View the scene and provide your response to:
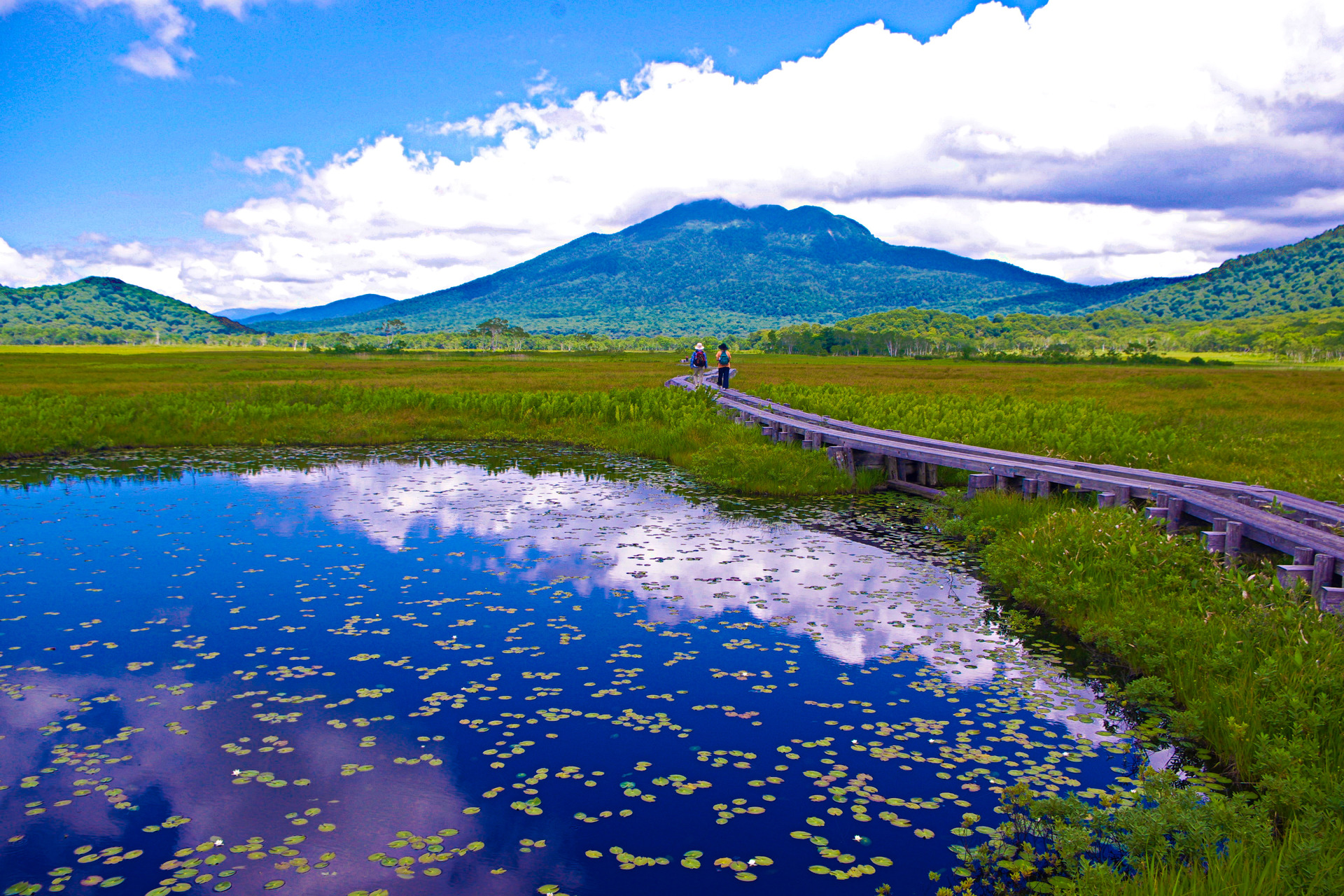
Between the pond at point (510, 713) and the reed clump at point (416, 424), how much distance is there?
6.07 metres

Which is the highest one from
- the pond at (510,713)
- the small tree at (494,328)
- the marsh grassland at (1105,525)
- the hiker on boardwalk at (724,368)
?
the small tree at (494,328)

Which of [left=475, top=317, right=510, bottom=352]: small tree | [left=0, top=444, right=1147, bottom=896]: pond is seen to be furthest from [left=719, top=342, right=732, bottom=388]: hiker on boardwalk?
[left=475, top=317, right=510, bottom=352]: small tree

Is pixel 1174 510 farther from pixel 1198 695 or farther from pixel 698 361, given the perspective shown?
pixel 698 361

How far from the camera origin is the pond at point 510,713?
5590mm

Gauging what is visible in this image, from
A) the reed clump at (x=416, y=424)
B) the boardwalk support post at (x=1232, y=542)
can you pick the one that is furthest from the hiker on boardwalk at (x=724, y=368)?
the boardwalk support post at (x=1232, y=542)

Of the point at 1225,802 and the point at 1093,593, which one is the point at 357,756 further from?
the point at 1093,593

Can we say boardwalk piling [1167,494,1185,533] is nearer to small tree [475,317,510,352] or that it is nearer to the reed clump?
the reed clump

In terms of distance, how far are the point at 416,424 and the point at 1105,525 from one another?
24.6 metres

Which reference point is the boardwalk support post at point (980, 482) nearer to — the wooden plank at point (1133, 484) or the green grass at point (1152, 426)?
the wooden plank at point (1133, 484)

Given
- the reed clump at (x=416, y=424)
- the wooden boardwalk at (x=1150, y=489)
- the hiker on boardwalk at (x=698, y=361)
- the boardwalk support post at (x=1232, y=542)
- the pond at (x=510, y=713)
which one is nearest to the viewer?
the pond at (x=510, y=713)

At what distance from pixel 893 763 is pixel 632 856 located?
8.11ft

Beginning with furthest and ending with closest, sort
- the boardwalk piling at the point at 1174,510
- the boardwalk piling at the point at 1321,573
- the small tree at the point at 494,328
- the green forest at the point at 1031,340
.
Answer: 1. the small tree at the point at 494,328
2. the green forest at the point at 1031,340
3. the boardwalk piling at the point at 1174,510
4. the boardwalk piling at the point at 1321,573

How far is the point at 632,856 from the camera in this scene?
5.55m

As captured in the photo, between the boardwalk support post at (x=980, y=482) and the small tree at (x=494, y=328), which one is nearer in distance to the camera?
the boardwalk support post at (x=980, y=482)
